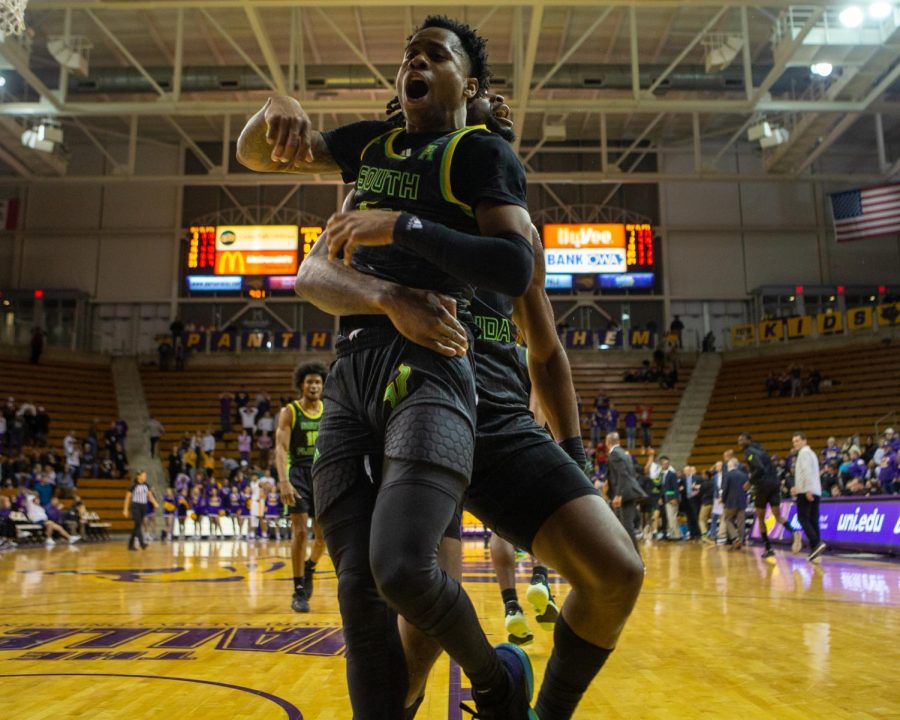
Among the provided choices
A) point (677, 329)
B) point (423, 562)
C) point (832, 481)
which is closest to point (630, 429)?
point (677, 329)

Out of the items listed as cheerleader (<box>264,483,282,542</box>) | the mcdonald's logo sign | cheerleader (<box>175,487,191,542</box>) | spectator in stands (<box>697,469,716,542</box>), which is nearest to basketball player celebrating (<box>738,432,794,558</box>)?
spectator in stands (<box>697,469,716,542</box>)

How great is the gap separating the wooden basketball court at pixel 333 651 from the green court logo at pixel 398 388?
64.5 inches

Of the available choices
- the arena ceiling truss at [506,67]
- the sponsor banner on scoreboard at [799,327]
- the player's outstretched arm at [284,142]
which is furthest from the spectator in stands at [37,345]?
the player's outstretched arm at [284,142]

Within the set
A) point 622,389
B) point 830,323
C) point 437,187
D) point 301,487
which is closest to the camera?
point 437,187

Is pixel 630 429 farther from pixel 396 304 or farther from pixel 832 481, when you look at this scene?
pixel 396 304

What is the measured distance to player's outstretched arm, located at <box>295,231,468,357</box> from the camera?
208cm

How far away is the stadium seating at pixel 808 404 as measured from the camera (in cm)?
2234

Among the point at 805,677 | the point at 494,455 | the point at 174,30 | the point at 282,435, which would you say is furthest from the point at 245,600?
the point at 174,30

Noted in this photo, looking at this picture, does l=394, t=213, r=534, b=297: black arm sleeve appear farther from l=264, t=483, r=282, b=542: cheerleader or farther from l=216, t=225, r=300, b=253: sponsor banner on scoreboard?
l=216, t=225, r=300, b=253: sponsor banner on scoreboard

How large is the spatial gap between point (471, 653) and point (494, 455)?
0.55m

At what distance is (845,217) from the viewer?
979 inches

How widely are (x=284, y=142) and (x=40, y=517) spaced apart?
16.7 metres

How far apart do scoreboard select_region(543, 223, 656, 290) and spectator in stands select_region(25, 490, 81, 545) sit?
15139 millimetres

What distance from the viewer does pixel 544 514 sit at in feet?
7.37
